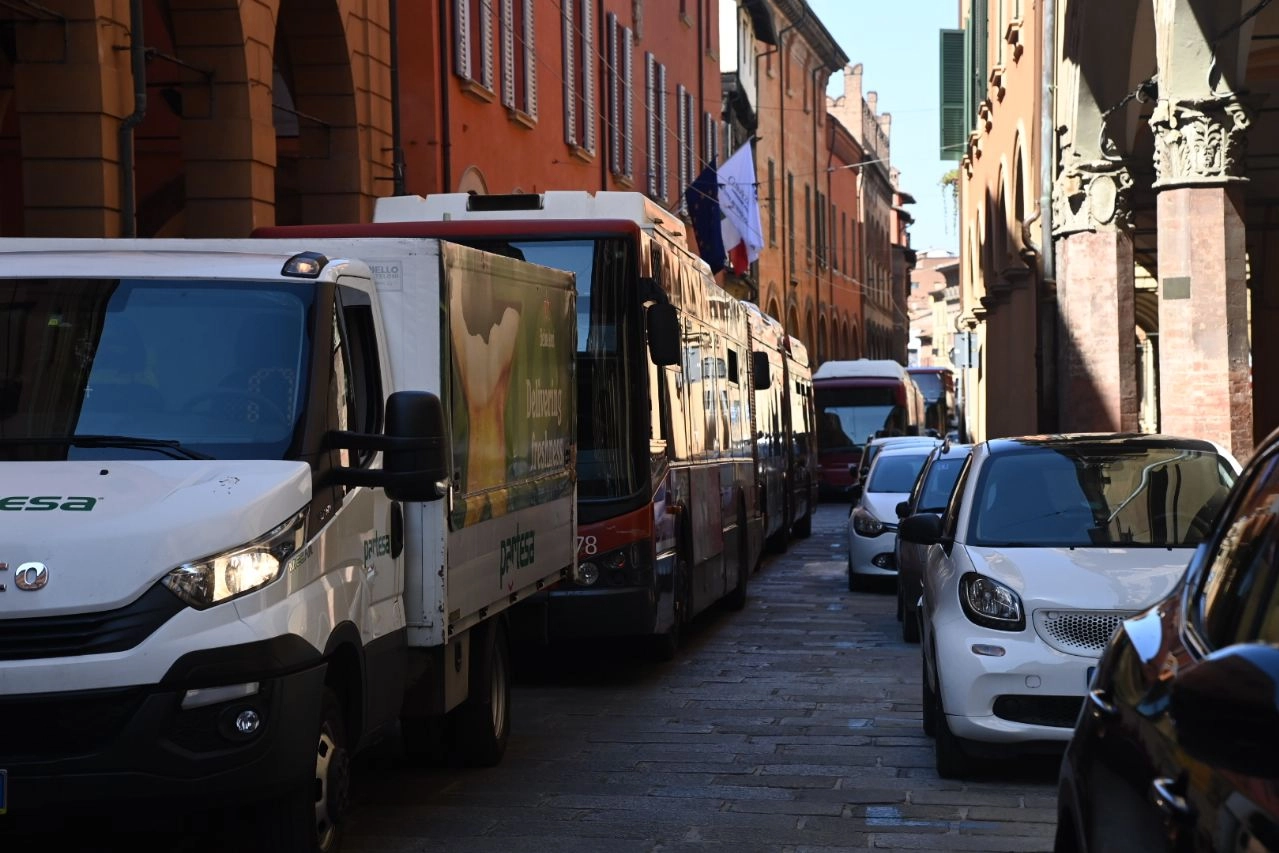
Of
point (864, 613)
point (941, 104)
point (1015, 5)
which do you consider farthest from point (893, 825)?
point (941, 104)

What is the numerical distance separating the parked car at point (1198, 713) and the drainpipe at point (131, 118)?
12093mm

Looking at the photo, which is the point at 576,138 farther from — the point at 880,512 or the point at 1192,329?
the point at 1192,329

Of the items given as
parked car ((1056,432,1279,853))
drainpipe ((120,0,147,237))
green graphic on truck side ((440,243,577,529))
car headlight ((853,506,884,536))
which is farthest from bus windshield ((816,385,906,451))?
parked car ((1056,432,1279,853))

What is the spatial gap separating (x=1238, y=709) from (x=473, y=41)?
74.6 ft

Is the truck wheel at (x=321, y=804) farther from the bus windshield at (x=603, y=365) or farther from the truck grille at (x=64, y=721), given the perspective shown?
the bus windshield at (x=603, y=365)

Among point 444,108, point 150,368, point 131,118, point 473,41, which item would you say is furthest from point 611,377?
point 473,41

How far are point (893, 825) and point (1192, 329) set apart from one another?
999 cm

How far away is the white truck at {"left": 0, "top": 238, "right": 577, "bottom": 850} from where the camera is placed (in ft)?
18.1

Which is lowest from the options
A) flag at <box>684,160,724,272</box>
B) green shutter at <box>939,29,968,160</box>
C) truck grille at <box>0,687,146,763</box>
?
truck grille at <box>0,687,146,763</box>

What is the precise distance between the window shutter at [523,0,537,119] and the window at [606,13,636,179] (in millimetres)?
6046

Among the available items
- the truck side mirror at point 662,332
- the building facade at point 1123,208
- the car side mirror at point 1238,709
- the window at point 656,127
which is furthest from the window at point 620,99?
the car side mirror at point 1238,709

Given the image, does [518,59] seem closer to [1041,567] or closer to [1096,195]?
[1096,195]

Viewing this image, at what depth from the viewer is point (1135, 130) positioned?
76.8ft

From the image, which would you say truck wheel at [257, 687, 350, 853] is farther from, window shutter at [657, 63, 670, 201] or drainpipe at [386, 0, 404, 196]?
window shutter at [657, 63, 670, 201]
